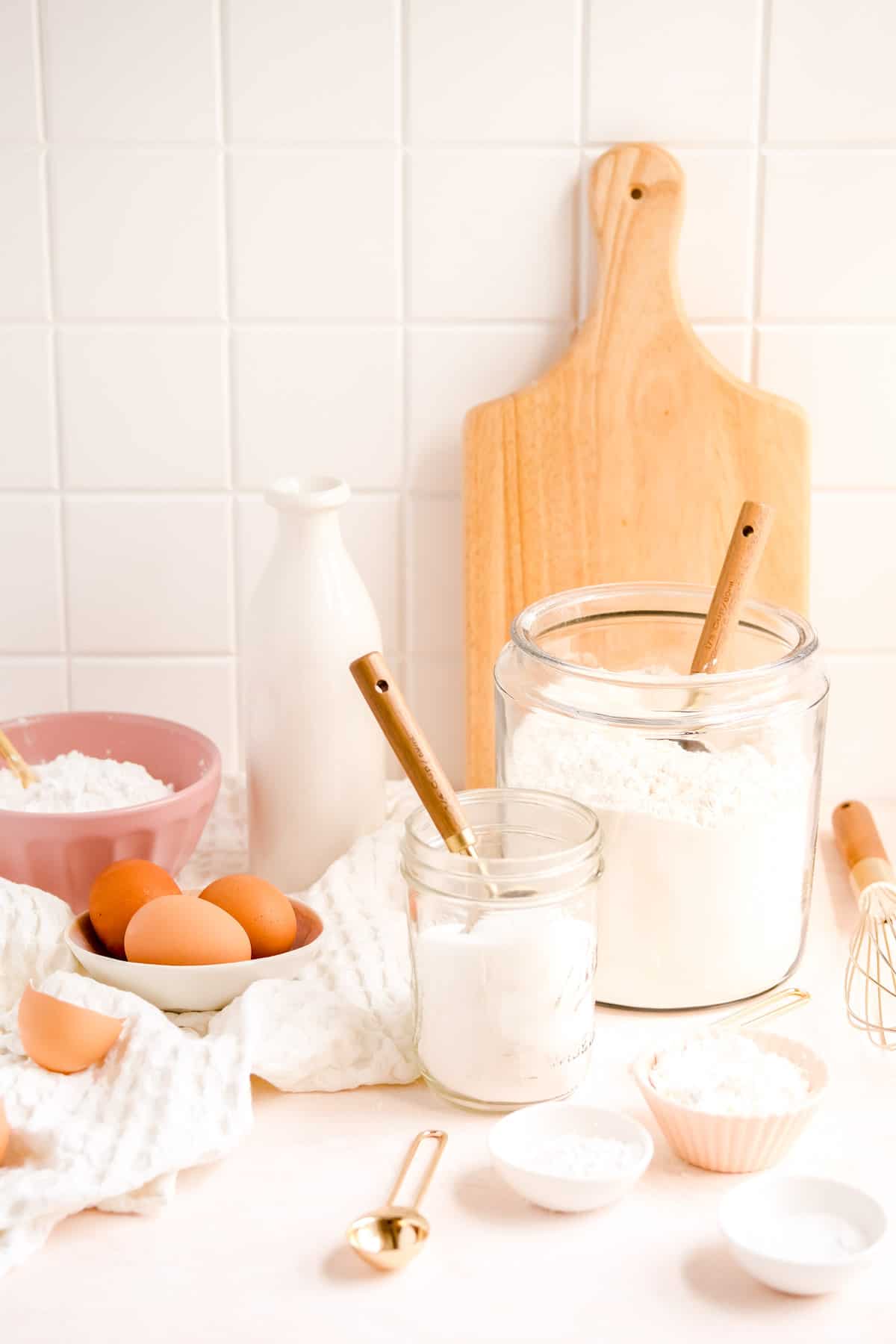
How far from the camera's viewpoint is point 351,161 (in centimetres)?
114

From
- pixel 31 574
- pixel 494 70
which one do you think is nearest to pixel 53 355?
pixel 31 574

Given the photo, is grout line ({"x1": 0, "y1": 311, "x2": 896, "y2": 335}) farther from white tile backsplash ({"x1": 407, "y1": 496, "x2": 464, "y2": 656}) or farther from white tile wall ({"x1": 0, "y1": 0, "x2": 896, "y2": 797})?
white tile backsplash ({"x1": 407, "y1": 496, "x2": 464, "y2": 656})

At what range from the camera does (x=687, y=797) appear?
34.5 inches

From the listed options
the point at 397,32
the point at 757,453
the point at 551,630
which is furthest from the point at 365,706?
the point at 397,32

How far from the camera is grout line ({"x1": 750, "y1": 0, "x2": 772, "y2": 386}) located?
1107 millimetres

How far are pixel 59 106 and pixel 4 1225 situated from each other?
0.81 meters

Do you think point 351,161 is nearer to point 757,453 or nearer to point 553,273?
point 553,273

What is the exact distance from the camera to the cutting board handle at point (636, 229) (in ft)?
3.63

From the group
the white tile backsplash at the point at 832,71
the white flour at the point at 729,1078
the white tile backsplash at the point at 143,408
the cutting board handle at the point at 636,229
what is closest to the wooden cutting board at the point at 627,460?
the cutting board handle at the point at 636,229

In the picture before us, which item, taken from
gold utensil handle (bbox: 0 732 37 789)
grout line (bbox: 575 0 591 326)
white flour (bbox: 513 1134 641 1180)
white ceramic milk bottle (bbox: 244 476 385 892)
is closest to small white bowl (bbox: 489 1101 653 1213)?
white flour (bbox: 513 1134 641 1180)

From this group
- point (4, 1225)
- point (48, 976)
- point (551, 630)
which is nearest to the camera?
point (4, 1225)

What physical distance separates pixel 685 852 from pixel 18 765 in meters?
0.47

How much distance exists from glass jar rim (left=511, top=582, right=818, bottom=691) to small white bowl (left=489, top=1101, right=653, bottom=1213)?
9.6 inches

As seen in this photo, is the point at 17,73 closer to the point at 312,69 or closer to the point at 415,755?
the point at 312,69
